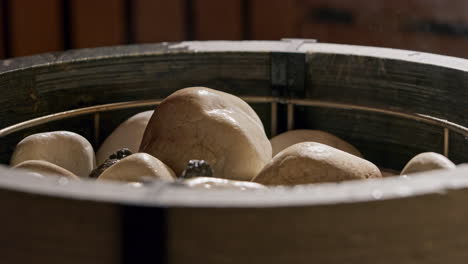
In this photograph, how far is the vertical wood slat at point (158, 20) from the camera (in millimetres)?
2164

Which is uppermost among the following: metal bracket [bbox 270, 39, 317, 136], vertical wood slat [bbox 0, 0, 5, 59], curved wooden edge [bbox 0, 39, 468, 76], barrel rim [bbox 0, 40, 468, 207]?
curved wooden edge [bbox 0, 39, 468, 76]

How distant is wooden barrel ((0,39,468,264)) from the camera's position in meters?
0.63

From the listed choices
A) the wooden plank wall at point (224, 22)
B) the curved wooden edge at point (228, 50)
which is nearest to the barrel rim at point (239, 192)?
the curved wooden edge at point (228, 50)

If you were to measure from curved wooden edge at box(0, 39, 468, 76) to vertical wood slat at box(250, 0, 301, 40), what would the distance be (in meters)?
0.91

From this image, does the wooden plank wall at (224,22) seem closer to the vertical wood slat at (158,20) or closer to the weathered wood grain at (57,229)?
the vertical wood slat at (158,20)

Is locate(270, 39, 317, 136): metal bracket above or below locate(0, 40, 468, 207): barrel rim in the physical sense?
below

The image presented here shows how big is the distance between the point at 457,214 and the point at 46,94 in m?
0.64

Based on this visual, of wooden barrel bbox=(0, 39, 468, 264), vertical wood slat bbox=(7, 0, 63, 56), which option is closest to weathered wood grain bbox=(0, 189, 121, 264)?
wooden barrel bbox=(0, 39, 468, 264)

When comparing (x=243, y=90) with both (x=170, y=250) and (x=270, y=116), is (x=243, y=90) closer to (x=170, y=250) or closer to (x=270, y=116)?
(x=270, y=116)

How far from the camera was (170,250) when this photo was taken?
0.63 metres

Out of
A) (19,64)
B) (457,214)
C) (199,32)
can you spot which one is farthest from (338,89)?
(199,32)

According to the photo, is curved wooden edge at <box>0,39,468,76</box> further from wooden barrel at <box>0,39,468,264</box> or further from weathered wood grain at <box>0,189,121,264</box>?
weathered wood grain at <box>0,189,121,264</box>

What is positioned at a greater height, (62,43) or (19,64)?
(19,64)

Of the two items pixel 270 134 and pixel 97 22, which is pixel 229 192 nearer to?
pixel 270 134
